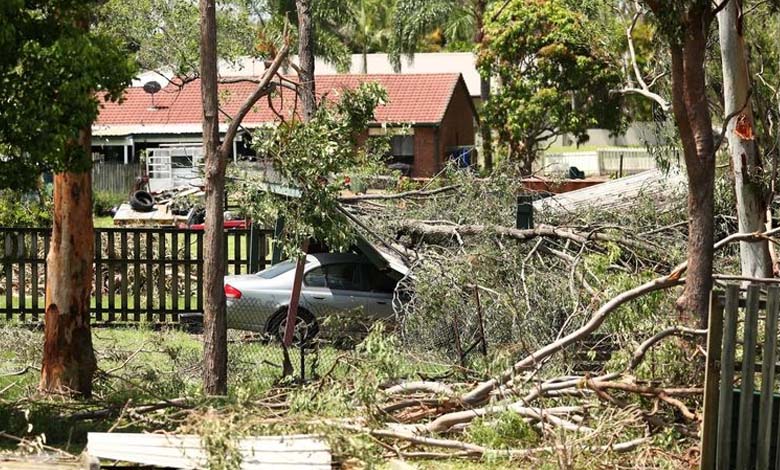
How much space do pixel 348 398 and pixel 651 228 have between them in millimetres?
6661

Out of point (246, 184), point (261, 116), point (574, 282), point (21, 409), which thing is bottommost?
point (21, 409)

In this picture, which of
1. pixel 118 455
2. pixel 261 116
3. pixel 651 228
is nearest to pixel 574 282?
pixel 651 228

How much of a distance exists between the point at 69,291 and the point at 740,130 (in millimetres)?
8918

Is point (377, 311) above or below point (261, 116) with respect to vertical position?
below

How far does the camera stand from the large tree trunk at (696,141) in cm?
1011

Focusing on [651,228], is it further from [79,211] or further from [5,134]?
[5,134]

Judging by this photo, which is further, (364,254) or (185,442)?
(364,254)

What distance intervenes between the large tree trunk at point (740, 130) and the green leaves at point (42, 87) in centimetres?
843

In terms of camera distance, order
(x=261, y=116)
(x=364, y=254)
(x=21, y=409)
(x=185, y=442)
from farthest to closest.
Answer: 1. (x=261, y=116)
2. (x=364, y=254)
3. (x=21, y=409)
4. (x=185, y=442)

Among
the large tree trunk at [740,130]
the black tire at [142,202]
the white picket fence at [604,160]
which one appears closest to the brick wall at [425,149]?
the black tire at [142,202]

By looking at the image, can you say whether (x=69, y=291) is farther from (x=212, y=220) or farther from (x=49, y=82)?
(x=49, y=82)

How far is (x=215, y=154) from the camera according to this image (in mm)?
11656

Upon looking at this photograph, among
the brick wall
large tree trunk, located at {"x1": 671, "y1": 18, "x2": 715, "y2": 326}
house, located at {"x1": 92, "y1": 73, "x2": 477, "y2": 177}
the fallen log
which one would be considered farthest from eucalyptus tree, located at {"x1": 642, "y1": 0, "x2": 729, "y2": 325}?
the brick wall

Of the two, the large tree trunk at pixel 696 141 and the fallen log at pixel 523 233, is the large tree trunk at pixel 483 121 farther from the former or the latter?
the large tree trunk at pixel 696 141
